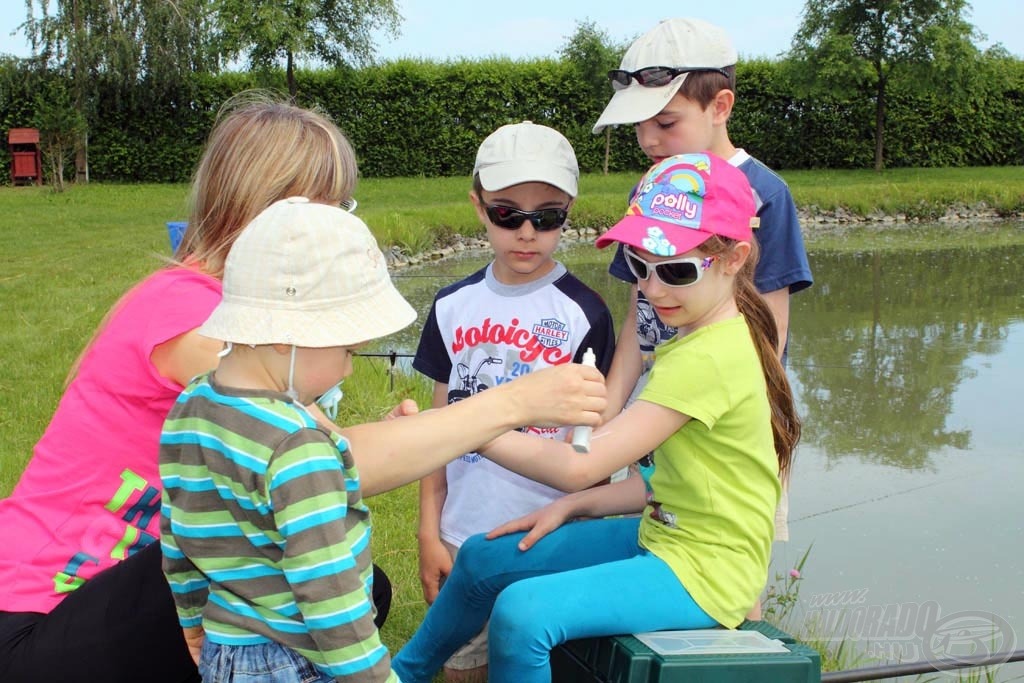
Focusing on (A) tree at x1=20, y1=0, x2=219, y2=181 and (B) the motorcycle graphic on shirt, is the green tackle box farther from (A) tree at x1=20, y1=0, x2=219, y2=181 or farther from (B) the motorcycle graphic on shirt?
(A) tree at x1=20, y1=0, x2=219, y2=181

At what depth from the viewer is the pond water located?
11.1 ft

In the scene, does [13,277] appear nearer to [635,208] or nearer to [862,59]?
[635,208]

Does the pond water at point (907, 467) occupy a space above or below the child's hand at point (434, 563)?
below

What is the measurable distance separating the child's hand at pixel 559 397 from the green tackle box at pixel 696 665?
→ 1.30ft

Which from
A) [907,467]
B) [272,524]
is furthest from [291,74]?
[272,524]

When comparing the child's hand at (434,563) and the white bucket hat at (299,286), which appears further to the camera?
the child's hand at (434,563)

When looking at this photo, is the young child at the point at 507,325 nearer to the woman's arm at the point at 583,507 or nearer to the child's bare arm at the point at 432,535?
the child's bare arm at the point at 432,535

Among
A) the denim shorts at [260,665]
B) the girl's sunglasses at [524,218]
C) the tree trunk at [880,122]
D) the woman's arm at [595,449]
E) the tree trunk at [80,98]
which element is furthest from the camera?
the tree trunk at [880,122]

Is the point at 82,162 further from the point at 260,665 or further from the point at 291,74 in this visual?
the point at 260,665

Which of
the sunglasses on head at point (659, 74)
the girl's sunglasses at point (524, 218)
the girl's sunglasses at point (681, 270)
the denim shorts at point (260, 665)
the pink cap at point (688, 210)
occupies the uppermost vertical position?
the sunglasses on head at point (659, 74)

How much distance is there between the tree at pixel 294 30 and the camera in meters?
22.1

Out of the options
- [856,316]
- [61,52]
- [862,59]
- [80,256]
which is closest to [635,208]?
[856,316]

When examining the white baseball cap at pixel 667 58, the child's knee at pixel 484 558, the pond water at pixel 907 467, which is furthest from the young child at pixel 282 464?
the pond water at pixel 907 467

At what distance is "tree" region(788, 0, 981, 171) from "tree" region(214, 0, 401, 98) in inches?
380
